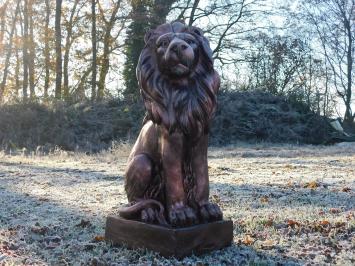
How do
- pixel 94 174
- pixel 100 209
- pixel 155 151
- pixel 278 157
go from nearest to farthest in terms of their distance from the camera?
pixel 155 151 → pixel 100 209 → pixel 94 174 → pixel 278 157

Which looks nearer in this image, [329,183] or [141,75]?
[141,75]

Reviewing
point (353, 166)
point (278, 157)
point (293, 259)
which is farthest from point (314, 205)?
point (278, 157)

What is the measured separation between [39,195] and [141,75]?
336 centimetres

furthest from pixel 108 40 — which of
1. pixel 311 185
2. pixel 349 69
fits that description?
pixel 311 185

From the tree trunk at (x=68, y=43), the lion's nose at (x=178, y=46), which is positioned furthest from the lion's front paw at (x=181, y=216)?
the tree trunk at (x=68, y=43)

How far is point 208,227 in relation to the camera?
3.35 meters

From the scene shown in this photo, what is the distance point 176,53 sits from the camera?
318cm

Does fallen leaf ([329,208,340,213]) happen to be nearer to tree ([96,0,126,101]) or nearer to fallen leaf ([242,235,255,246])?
fallen leaf ([242,235,255,246])

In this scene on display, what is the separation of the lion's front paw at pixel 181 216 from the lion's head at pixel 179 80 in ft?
1.62

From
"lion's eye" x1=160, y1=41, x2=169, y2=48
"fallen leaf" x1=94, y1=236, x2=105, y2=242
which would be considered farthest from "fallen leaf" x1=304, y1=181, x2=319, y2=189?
"lion's eye" x1=160, y1=41, x2=169, y2=48

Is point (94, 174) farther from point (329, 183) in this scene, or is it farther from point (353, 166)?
point (353, 166)

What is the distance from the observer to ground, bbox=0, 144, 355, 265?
11.1 feet

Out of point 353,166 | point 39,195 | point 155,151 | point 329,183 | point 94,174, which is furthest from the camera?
point 353,166

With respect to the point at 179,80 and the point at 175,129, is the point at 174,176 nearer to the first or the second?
the point at 175,129
